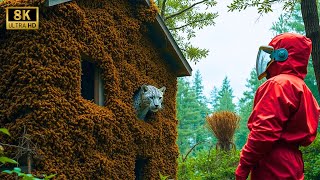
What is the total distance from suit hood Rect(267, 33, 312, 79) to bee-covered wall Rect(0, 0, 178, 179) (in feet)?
18.0

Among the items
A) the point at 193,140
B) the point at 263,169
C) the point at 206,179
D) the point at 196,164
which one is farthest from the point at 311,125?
the point at 193,140

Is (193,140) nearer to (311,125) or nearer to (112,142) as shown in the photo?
(112,142)

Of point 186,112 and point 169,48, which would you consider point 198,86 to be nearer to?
point 186,112

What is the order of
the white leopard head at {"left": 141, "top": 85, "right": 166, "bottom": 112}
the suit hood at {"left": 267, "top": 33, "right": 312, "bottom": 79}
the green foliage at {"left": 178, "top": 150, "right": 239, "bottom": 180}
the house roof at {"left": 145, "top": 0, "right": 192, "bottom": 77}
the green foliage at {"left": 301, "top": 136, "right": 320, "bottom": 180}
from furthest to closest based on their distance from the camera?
the green foliage at {"left": 178, "top": 150, "right": 239, "bottom": 180} → the green foliage at {"left": 301, "top": 136, "right": 320, "bottom": 180} → the house roof at {"left": 145, "top": 0, "right": 192, "bottom": 77} → the white leopard head at {"left": 141, "top": 85, "right": 166, "bottom": 112} → the suit hood at {"left": 267, "top": 33, "right": 312, "bottom": 79}

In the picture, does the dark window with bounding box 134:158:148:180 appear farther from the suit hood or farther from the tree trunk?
the suit hood

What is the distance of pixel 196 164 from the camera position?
22.1 m

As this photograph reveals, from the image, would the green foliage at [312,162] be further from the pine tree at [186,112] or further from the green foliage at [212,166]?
the pine tree at [186,112]

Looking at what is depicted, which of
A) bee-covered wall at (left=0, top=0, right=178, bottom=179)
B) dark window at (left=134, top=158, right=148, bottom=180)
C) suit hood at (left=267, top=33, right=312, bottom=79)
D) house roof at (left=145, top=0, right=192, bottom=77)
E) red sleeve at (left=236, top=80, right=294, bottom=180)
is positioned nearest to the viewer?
red sleeve at (left=236, top=80, right=294, bottom=180)

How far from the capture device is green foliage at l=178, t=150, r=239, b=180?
2050cm

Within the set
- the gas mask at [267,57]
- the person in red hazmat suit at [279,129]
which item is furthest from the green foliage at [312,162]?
the person in red hazmat suit at [279,129]

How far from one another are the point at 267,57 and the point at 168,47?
8688mm

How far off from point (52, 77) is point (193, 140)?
52.4 m

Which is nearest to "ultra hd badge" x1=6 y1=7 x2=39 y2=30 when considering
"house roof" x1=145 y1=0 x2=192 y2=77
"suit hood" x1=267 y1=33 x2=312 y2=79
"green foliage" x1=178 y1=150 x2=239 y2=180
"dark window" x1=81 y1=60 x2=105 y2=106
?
"dark window" x1=81 y1=60 x2=105 y2=106

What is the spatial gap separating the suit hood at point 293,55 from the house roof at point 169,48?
25.6 ft
